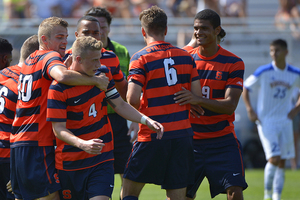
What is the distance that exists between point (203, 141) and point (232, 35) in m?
10.2

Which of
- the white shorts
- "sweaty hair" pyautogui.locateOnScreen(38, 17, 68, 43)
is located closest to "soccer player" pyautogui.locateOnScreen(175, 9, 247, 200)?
"sweaty hair" pyautogui.locateOnScreen(38, 17, 68, 43)

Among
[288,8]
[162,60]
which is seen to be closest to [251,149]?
[288,8]

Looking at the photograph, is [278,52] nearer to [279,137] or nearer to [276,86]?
[276,86]

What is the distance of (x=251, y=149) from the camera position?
562 inches

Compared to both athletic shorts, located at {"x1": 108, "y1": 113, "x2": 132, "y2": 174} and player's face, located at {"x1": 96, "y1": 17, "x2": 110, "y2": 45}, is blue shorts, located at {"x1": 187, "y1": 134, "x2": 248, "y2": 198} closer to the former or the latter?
athletic shorts, located at {"x1": 108, "y1": 113, "x2": 132, "y2": 174}

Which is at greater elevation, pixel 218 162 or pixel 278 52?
pixel 278 52

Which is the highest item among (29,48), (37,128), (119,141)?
(29,48)

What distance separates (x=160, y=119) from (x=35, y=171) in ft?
4.53

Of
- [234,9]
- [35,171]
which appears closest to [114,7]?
[234,9]

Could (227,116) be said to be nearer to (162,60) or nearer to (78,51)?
(162,60)

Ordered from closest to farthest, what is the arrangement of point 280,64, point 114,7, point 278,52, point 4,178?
point 4,178, point 278,52, point 280,64, point 114,7

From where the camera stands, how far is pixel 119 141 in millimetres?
5906

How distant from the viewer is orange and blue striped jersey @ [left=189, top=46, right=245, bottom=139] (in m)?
5.10

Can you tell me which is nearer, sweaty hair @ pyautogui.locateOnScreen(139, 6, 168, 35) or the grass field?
sweaty hair @ pyautogui.locateOnScreen(139, 6, 168, 35)
